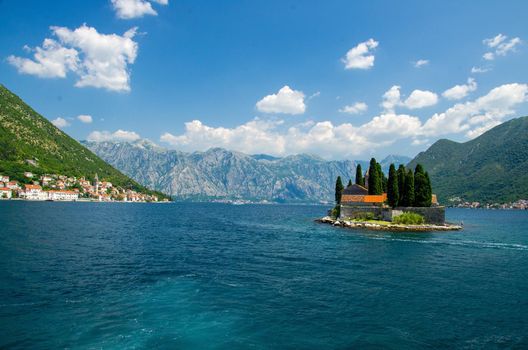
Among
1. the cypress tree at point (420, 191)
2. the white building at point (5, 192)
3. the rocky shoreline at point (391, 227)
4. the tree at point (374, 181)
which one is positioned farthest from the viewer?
the white building at point (5, 192)

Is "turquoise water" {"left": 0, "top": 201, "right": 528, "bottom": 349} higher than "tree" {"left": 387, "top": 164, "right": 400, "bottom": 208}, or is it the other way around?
"tree" {"left": 387, "top": 164, "right": 400, "bottom": 208}

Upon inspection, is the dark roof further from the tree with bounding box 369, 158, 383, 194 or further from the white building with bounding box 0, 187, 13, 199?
the white building with bounding box 0, 187, 13, 199

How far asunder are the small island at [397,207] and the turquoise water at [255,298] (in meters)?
33.3

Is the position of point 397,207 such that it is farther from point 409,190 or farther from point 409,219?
point 409,190

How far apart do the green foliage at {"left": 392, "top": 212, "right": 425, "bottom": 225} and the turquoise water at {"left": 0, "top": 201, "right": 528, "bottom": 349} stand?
33.6m

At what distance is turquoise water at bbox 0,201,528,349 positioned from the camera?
1772 centimetres

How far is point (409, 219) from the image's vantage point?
79.4m

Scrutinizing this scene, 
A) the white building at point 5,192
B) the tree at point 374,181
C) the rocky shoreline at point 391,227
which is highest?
the tree at point 374,181

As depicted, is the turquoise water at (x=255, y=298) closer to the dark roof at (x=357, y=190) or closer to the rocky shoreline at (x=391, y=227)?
the rocky shoreline at (x=391, y=227)

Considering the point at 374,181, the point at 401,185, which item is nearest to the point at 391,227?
the point at 401,185

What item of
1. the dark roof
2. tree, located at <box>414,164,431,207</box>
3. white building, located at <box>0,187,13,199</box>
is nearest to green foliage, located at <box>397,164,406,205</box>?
tree, located at <box>414,164,431,207</box>

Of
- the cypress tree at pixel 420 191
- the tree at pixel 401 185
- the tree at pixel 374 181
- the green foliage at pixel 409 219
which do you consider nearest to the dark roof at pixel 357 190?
the tree at pixel 374 181

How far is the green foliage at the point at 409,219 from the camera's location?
79.2 m

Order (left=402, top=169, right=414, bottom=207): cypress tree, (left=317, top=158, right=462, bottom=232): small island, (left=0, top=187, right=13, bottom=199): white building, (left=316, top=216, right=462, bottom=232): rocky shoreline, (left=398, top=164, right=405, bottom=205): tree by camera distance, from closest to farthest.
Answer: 1. (left=316, top=216, right=462, bottom=232): rocky shoreline
2. (left=317, top=158, right=462, bottom=232): small island
3. (left=402, top=169, right=414, bottom=207): cypress tree
4. (left=398, top=164, right=405, bottom=205): tree
5. (left=0, top=187, right=13, bottom=199): white building
